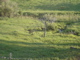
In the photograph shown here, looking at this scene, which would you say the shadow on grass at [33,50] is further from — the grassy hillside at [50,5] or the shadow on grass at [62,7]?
the shadow on grass at [62,7]

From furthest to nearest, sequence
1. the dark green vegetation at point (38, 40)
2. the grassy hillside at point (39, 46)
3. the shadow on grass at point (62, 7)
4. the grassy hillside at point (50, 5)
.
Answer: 1. the grassy hillside at point (50, 5)
2. the shadow on grass at point (62, 7)
3. the dark green vegetation at point (38, 40)
4. the grassy hillside at point (39, 46)

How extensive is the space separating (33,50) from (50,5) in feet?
155

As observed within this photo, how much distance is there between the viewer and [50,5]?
244ft

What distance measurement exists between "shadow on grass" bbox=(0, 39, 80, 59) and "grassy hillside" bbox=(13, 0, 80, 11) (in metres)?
41.1

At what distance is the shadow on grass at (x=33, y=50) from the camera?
26.4 meters

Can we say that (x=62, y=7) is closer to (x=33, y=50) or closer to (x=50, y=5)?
(x=50, y=5)

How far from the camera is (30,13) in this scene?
6041cm

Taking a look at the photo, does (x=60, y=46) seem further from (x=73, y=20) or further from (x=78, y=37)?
(x=73, y=20)

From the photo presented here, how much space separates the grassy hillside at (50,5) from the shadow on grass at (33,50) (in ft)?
135

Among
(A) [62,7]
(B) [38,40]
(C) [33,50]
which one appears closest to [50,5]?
(A) [62,7]

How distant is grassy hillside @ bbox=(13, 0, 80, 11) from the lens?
235 ft

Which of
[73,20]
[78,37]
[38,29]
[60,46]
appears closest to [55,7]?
[73,20]

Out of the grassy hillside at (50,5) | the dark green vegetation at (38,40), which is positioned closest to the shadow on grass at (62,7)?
the grassy hillside at (50,5)

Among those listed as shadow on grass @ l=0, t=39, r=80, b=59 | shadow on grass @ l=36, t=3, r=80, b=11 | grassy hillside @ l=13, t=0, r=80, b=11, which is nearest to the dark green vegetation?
shadow on grass @ l=0, t=39, r=80, b=59
